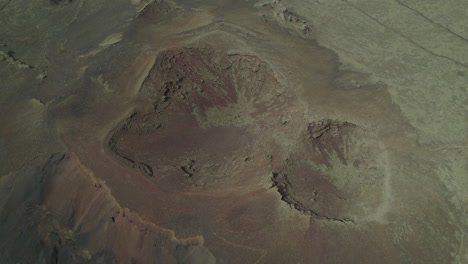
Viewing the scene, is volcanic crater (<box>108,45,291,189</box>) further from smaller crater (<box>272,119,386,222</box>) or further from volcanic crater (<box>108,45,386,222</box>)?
smaller crater (<box>272,119,386,222</box>)

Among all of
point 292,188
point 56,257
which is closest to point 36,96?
point 56,257

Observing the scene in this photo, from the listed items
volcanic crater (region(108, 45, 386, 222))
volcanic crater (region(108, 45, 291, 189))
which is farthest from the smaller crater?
volcanic crater (region(108, 45, 291, 189))

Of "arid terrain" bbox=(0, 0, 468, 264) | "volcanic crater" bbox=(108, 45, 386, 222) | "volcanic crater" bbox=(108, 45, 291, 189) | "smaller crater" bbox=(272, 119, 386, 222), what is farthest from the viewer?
"volcanic crater" bbox=(108, 45, 291, 189)

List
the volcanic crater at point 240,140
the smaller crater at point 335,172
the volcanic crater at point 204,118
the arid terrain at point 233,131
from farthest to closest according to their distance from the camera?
the volcanic crater at point 204,118 < the volcanic crater at point 240,140 < the smaller crater at point 335,172 < the arid terrain at point 233,131

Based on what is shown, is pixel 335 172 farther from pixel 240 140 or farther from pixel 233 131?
pixel 233 131

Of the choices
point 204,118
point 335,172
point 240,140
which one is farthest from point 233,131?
point 335,172

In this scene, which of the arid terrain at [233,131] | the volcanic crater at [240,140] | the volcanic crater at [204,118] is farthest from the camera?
the volcanic crater at [204,118]

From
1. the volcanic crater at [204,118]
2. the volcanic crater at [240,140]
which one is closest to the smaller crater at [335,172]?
the volcanic crater at [240,140]

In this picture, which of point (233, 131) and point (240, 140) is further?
point (233, 131)

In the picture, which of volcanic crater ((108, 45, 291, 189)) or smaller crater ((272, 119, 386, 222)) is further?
volcanic crater ((108, 45, 291, 189))

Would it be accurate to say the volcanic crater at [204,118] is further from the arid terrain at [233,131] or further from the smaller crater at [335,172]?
the smaller crater at [335,172]
